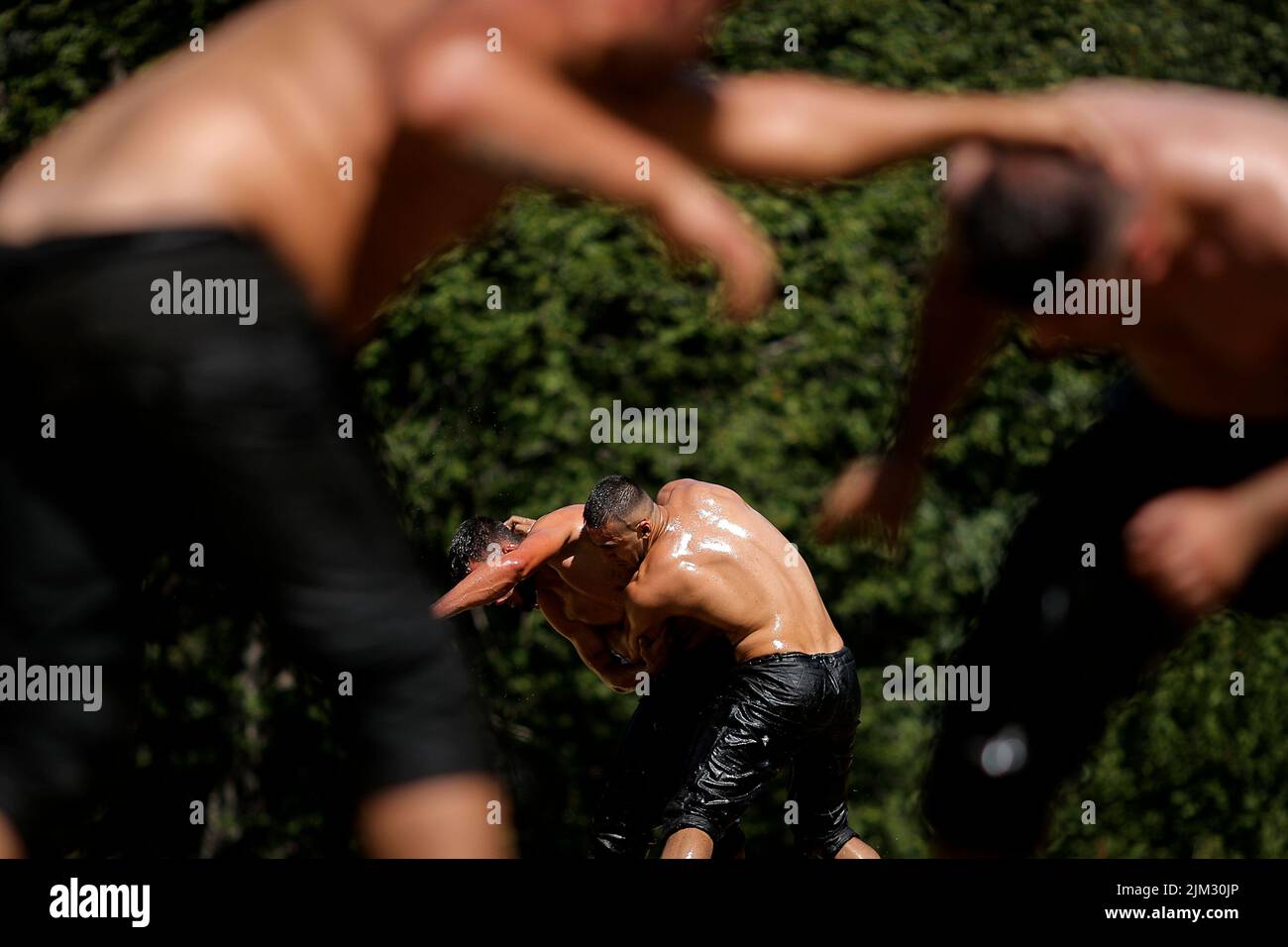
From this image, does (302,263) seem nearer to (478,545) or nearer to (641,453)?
(478,545)

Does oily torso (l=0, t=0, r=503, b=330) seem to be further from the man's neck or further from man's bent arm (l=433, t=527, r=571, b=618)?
the man's neck

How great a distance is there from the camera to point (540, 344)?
5.36 metres

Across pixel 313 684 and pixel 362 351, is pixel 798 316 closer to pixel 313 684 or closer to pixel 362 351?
pixel 362 351

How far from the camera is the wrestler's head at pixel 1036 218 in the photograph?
7.73 ft

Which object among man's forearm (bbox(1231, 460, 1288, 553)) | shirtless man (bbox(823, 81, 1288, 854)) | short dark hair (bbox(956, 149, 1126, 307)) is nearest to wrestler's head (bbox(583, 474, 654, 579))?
shirtless man (bbox(823, 81, 1288, 854))

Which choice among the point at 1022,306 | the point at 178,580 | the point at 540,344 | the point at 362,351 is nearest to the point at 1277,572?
the point at 1022,306

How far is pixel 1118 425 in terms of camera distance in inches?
128

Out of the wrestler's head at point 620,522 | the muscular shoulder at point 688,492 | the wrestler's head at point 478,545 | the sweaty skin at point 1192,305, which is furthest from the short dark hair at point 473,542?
the sweaty skin at point 1192,305

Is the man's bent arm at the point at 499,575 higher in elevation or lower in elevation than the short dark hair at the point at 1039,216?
lower

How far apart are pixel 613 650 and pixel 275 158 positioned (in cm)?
230

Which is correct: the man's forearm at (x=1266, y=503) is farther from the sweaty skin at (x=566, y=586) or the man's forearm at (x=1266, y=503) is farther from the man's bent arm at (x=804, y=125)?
the sweaty skin at (x=566, y=586)

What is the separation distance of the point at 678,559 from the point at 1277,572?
4.40 ft

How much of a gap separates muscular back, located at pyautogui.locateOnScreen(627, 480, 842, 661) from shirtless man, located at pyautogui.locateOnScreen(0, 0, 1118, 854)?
5.74ft

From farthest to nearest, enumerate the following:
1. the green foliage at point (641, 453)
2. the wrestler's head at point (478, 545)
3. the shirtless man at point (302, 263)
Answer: the green foliage at point (641, 453)
the wrestler's head at point (478, 545)
the shirtless man at point (302, 263)
